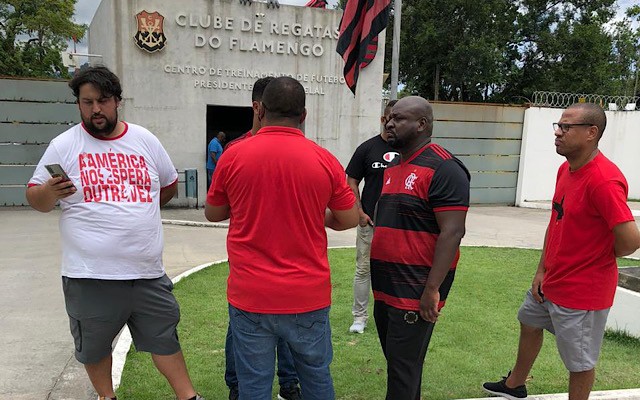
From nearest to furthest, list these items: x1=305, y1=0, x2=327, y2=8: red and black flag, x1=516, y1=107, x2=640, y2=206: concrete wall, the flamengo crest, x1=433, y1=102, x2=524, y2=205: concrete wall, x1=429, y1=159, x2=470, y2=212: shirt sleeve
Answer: x1=429, y1=159, x2=470, y2=212: shirt sleeve, the flamengo crest, x1=305, y1=0, x2=327, y2=8: red and black flag, x1=433, y1=102, x2=524, y2=205: concrete wall, x1=516, y1=107, x2=640, y2=206: concrete wall

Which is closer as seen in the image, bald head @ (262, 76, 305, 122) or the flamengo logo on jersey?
bald head @ (262, 76, 305, 122)

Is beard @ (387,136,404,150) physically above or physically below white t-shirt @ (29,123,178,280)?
above

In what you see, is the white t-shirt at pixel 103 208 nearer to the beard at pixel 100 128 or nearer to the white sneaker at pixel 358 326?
the beard at pixel 100 128

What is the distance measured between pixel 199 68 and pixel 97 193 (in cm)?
934

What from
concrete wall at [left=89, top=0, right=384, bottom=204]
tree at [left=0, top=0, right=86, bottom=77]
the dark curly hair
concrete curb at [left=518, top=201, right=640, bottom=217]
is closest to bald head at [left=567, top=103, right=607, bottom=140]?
the dark curly hair

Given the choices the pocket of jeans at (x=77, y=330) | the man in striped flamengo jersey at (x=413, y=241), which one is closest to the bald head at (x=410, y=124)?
the man in striped flamengo jersey at (x=413, y=241)

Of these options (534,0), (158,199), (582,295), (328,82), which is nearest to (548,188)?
(328,82)

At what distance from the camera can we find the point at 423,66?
2336 cm

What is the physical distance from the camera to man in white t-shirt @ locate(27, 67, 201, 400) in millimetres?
2609

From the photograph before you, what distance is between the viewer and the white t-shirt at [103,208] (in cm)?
261

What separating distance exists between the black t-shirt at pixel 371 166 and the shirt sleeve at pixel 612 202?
1633 millimetres

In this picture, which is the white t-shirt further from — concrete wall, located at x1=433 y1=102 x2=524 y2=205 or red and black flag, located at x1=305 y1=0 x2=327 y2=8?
concrete wall, located at x1=433 y1=102 x2=524 y2=205

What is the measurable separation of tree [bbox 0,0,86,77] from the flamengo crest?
1818 cm

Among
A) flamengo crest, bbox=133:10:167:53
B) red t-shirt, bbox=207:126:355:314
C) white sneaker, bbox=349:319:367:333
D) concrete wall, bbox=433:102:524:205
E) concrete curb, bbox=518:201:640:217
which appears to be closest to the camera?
red t-shirt, bbox=207:126:355:314
